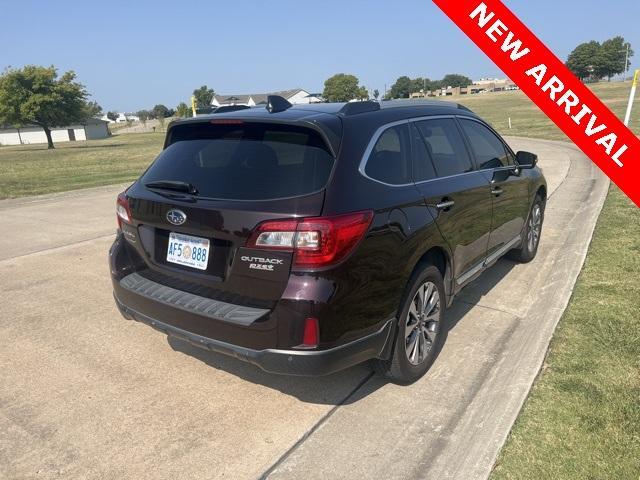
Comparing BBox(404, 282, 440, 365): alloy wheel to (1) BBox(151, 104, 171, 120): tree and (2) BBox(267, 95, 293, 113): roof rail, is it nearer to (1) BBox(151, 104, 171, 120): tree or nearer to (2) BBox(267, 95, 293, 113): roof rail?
(2) BBox(267, 95, 293, 113): roof rail

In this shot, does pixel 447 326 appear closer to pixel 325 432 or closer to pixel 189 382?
pixel 325 432

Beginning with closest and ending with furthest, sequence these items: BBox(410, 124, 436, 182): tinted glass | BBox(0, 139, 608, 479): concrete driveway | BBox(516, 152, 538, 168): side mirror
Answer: BBox(0, 139, 608, 479): concrete driveway
BBox(410, 124, 436, 182): tinted glass
BBox(516, 152, 538, 168): side mirror

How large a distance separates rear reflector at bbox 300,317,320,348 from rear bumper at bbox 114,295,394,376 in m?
0.04

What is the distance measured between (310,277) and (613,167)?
223 cm

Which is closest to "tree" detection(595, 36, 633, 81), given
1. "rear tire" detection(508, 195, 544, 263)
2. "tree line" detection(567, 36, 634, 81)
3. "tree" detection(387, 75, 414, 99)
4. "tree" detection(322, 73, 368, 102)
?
"tree line" detection(567, 36, 634, 81)

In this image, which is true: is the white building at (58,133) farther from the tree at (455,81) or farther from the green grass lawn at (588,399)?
the tree at (455,81)

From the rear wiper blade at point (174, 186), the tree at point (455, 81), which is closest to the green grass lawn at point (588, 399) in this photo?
the rear wiper blade at point (174, 186)

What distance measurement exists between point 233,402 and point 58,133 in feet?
306

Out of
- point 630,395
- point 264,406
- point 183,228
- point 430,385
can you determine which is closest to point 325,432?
point 264,406

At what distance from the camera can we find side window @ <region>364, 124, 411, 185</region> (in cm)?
284

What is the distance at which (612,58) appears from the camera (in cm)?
11638

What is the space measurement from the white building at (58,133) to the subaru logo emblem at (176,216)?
270 ft

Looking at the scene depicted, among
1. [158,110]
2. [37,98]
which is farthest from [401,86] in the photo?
[37,98]

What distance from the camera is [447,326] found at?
13.3 feet
